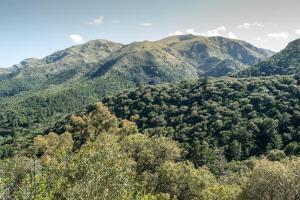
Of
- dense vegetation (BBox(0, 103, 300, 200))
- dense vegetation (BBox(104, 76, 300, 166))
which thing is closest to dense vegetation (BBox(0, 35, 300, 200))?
dense vegetation (BBox(0, 103, 300, 200))

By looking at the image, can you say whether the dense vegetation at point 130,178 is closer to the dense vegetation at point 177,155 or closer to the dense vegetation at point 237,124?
the dense vegetation at point 177,155

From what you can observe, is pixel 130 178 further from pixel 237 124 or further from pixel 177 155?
pixel 237 124

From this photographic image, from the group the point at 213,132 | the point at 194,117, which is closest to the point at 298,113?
the point at 213,132

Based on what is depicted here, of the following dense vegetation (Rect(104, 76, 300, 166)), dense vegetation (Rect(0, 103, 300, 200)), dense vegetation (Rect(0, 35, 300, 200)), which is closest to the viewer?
dense vegetation (Rect(0, 103, 300, 200))

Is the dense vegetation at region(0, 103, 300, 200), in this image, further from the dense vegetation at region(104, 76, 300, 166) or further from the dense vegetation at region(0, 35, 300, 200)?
the dense vegetation at region(104, 76, 300, 166)

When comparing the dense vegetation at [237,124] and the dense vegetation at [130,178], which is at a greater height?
the dense vegetation at [130,178]

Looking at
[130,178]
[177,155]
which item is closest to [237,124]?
[177,155]

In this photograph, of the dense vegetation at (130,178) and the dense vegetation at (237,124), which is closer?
the dense vegetation at (130,178)

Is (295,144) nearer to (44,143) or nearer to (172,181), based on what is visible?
(172,181)

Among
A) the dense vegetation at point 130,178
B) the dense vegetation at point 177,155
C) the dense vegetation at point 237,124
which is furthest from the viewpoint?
the dense vegetation at point 237,124

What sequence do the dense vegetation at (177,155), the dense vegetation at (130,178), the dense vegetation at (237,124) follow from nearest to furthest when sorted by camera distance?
the dense vegetation at (130,178)
the dense vegetation at (177,155)
the dense vegetation at (237,124)

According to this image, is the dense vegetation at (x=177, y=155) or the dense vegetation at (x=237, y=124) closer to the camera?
the dense vegetation at (x=177, y=155)

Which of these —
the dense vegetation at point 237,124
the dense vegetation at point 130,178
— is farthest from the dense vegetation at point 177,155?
the dense vegetation at point 237,124

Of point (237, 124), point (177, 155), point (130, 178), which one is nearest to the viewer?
point (130, 178)
